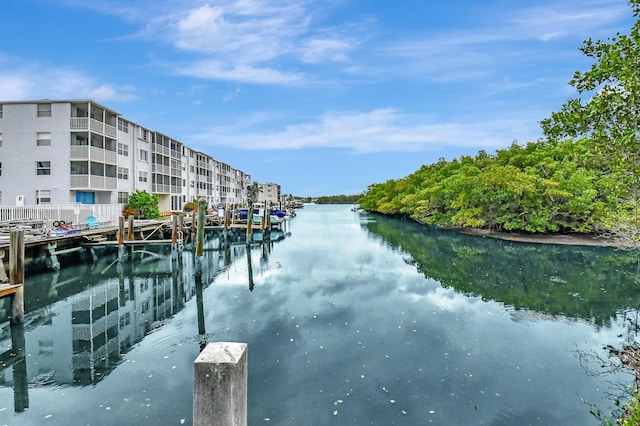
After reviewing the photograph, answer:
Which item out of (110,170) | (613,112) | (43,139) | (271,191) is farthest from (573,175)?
(271,191)

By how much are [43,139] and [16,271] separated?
2654 cm

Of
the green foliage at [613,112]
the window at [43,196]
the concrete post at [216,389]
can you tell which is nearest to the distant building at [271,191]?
the window at [43,196]

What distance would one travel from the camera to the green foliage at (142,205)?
36250 millimetres

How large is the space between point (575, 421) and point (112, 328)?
12.2 metres

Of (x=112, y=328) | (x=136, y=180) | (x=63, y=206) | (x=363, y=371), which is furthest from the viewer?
(x=136, y=180)

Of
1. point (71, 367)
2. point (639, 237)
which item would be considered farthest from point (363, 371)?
point (639, 237)

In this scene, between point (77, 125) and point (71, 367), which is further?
point (77, 125)

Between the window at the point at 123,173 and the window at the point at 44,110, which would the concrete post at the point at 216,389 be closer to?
the window at the point at 44,110

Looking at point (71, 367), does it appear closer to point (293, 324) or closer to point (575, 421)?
point (293, 324)

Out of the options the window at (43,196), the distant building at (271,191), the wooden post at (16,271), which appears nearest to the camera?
the wooden post at (16,271)

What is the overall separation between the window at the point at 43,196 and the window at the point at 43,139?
409 centimetres

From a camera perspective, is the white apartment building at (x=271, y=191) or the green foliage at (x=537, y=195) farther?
the white apartment building at (x=271, y=191)

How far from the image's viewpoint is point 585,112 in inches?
285

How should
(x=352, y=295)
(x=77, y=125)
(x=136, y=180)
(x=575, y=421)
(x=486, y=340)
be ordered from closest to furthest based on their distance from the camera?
(x=575, y=421), (x=486, y=340), (x=352, y=295), (x=77, y=125), (x=136, y=180)
